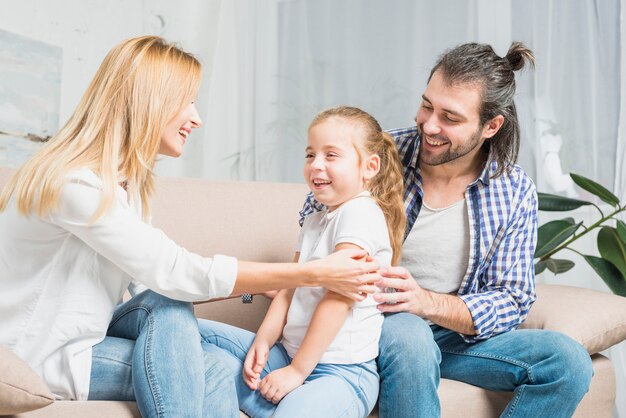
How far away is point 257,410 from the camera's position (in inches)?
54.1

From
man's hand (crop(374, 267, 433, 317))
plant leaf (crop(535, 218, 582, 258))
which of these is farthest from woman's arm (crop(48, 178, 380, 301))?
plant leaf (crop(535, 218, 582, 258))

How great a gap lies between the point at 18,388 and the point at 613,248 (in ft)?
6.21

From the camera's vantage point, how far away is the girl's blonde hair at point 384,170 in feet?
5.01

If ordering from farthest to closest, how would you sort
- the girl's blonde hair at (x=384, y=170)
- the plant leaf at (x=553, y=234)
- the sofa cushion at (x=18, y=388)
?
the plant leaf at (x=553, y=234) < the girl's blonde hair at (x=384, y=170) < the sofa cushion at (x=18, y=388)

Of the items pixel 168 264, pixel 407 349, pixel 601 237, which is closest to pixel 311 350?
pixel 407 349

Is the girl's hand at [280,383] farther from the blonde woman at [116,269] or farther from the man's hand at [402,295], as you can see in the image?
the man's hand at [402,295]

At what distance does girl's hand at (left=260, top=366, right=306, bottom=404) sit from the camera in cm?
135

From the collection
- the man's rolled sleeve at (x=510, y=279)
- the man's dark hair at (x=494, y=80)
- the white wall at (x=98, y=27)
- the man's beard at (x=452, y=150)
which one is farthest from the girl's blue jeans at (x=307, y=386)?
the white wall at (x=98, y=27)

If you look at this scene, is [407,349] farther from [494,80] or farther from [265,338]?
[494,80]

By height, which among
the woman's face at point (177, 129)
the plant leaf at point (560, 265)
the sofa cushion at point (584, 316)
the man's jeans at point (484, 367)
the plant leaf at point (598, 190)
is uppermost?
the woman's face at point (177, 129)

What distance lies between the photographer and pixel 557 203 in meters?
2.35

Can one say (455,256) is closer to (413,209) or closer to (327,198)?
(413,209)

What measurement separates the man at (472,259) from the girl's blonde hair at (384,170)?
0.12 metres

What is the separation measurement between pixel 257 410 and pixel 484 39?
1.89m
